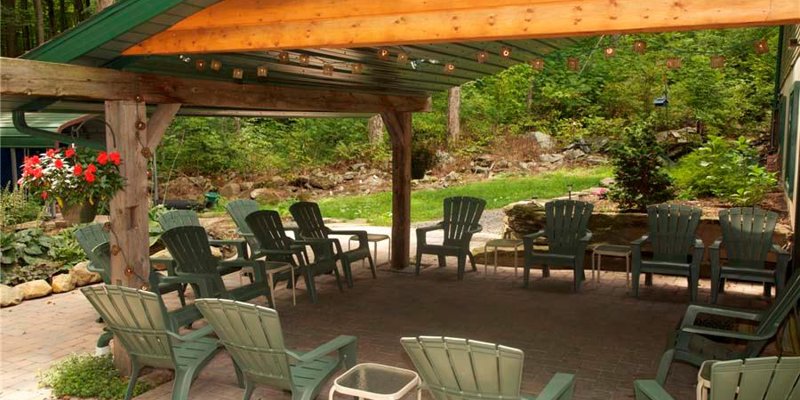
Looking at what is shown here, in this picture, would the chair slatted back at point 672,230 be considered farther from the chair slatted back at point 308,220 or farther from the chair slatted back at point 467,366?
the chair slatted back at point 467,366

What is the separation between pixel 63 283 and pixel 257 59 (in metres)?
3.84

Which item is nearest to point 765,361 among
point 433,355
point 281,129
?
point 433,355

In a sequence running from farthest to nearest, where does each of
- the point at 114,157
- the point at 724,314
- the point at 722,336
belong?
the point at 114,157 < the point at 724,314 < the point at 722,336

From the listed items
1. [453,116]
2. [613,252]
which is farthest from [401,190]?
[453,116]

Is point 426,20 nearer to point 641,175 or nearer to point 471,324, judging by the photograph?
point 471,324

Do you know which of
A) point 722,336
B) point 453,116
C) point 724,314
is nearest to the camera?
point 722,336

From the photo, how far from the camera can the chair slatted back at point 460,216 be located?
8.12 m

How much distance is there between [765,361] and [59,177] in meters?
4.14

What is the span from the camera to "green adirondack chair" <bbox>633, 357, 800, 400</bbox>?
2.86 meters

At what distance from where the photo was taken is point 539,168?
17359mm

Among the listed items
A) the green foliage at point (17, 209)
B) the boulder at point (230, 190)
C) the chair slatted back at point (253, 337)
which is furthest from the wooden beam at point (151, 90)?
the boulder at point (230, 190)

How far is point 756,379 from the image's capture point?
2881 mm

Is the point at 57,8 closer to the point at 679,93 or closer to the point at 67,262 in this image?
the point at 67,262

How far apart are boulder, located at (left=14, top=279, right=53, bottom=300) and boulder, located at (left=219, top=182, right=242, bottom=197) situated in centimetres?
909
